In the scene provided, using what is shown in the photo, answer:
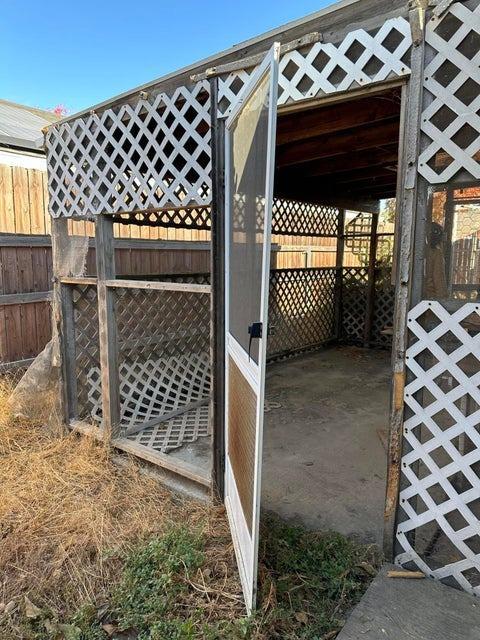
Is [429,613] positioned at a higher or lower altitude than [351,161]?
lower

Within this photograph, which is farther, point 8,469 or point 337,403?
point 337,403

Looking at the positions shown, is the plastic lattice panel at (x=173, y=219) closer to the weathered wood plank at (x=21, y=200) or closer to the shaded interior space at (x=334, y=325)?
the shaded interior space at (x=334, y=325)

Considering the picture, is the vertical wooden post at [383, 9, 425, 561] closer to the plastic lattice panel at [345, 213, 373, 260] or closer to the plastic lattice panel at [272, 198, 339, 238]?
the plastic lattice panel at [272, 198, 339, 238]

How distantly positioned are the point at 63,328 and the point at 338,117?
2441 mm

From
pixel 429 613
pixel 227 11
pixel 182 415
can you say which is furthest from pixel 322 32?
pixel 227 11

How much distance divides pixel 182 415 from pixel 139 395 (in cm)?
43

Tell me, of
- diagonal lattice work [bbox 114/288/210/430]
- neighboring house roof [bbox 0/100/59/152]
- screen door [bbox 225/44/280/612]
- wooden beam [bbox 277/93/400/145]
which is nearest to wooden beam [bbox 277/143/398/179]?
wooden beam [bbox 277/93/400/145]

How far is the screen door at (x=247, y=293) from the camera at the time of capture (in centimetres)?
141

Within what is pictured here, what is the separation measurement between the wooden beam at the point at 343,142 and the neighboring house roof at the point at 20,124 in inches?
83.5

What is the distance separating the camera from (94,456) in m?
2.88

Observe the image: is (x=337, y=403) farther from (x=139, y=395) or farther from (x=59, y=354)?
(x=59, y=354)

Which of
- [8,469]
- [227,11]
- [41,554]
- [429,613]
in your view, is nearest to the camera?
[429,613]

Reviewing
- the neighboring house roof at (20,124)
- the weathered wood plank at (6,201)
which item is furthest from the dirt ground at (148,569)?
the neighboring house roof at (20,124)

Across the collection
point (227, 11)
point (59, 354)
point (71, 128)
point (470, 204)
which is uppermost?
point (227, 11)
